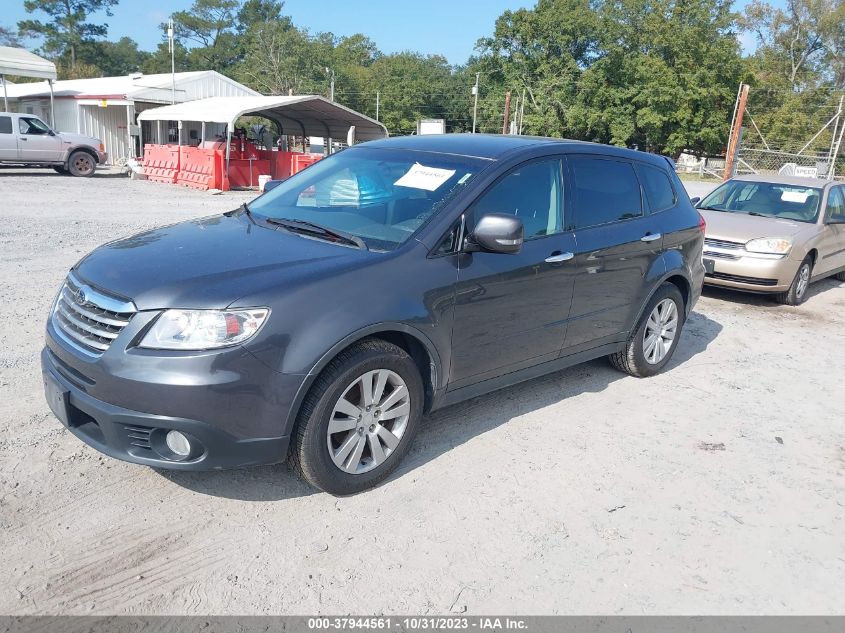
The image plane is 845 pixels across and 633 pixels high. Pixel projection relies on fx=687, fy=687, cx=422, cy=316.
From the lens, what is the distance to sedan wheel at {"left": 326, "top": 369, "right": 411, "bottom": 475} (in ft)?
11.3

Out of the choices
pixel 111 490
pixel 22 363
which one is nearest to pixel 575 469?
pixel 111 490

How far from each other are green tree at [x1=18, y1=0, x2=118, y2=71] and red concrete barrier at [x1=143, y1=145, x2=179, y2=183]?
191 feet

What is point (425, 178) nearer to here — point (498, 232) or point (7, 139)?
point (498, 232)

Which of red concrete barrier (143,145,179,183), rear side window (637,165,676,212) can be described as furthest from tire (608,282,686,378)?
red concrete barrier (143,145,179,183)

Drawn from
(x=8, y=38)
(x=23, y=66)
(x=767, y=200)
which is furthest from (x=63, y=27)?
(x=767, y=200)

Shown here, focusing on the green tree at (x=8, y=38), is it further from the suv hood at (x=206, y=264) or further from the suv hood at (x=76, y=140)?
the suv hood at (x=206, y=264)

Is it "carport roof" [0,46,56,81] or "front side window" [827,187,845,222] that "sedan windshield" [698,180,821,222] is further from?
"carport roof" [0,46,56,81]

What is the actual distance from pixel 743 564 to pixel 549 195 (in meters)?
2.46

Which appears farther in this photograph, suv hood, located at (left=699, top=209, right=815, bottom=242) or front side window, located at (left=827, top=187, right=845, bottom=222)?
front side window, located at (left=827, top=187, right=845, bottom=222)

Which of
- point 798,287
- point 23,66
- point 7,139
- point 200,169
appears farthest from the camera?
point 23,66

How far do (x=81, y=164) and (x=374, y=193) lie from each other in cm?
2177

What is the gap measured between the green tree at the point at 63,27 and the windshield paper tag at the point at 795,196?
7743cm

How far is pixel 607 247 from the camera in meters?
4.86

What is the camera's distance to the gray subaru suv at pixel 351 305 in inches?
120
